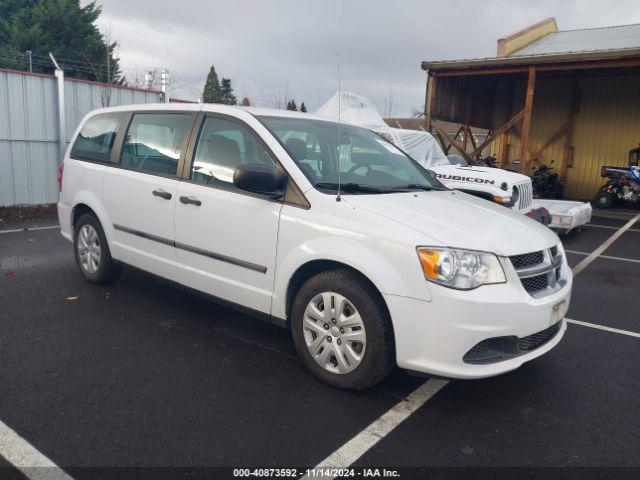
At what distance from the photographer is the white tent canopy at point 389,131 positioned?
10.5 m

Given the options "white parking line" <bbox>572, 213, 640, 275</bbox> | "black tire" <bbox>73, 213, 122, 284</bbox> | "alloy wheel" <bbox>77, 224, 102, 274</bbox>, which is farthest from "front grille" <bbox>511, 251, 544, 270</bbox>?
"white parking line" <bbox>572, 213, 640, 275</bbox>

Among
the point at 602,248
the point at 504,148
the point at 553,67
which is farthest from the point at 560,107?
the point at 602,248

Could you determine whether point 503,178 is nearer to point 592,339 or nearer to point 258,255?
point 592,339

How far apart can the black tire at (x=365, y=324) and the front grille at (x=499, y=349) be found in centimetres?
45

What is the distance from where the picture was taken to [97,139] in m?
5.20

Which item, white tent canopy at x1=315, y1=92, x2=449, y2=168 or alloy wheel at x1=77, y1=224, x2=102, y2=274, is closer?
alloy wheel at x1=77, y1=224, x2=102, y2=274

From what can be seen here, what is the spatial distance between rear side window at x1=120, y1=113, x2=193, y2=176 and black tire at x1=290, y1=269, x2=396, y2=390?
1.70 meters

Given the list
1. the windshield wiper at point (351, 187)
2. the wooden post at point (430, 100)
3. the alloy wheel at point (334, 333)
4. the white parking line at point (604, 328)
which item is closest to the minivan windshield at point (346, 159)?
the windshield wiper at point (351, 187)

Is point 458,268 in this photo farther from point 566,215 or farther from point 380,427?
point 566,215

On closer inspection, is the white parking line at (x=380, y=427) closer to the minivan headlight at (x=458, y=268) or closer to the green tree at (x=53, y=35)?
the minivan headlight at (x=458, y=268)

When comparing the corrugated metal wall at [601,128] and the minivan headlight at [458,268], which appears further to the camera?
the corrugated metal wall at [601,128]

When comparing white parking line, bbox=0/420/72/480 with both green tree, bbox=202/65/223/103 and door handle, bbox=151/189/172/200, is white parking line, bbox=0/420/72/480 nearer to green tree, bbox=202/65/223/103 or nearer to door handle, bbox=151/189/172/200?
door handle, bbox=151/189/172/200

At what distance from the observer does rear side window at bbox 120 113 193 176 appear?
4.30 m

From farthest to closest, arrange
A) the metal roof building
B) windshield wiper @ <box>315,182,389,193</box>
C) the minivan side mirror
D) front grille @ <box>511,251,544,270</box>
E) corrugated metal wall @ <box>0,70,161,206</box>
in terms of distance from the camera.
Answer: the metal roof building, corrugated metal wall @ <box>0,70,161,206</box>, windshield wiper @ <box>315,182,389,193</box>, the minivan side mirror, front grille @ <box>511,251,544,270</box>
